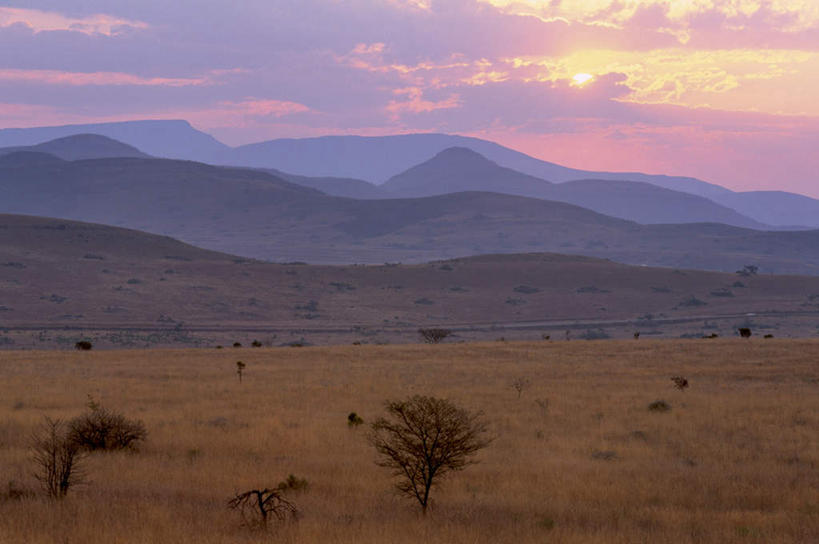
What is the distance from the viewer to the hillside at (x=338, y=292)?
77.2m

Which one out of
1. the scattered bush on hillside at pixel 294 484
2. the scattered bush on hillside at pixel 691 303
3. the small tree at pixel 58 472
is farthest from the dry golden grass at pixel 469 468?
the scattered bush on hillside at pixel 691 303

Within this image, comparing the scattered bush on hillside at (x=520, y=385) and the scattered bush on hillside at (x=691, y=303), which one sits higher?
the scattered bush on hillside at (x=691, y=303)

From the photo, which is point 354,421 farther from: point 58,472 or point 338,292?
point 338,292

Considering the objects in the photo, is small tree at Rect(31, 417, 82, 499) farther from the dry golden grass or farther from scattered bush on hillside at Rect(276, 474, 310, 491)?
scattered bush on hillside at Rect(276, 474, 310, 491)

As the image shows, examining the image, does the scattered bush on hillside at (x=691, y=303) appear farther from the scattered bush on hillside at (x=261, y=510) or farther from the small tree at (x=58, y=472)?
the scattered bush on hillside at (x=261, y=510)

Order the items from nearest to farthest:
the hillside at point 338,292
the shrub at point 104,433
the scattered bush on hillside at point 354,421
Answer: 1. the shrub at point 104,433
2. the scattered bush on hillside at point 354,421
3. the hillside at point 338,292

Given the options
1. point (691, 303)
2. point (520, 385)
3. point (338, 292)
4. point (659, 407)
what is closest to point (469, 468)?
point (659, 407)

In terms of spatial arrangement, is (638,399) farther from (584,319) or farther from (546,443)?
(584,319)

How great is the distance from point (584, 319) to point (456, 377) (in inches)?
2316

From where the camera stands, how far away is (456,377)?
92.4ft

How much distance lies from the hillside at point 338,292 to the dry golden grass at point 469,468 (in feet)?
143

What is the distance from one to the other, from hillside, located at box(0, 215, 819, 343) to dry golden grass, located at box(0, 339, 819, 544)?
143 ft

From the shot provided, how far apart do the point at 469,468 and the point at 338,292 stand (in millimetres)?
82631

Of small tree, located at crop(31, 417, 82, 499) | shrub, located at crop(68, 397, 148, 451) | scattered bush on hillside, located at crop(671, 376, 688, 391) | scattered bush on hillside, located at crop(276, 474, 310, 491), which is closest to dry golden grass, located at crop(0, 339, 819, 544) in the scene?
scattered bush on hillside, located at crop(276, 474, 310, 491)
